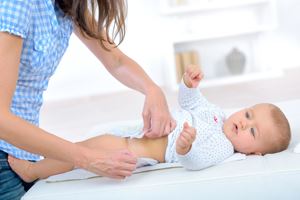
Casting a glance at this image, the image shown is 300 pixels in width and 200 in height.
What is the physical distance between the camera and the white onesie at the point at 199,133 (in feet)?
4.63

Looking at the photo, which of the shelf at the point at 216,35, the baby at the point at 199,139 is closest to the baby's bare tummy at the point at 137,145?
the baby at the point at 199,139

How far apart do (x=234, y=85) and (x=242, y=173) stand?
9.93ft

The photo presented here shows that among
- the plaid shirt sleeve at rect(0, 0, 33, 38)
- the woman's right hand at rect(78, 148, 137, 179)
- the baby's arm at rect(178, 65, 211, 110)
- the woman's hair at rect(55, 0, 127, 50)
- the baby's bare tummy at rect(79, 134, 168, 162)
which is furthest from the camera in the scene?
the baby's arm at rect(178, 65, 211, 110)

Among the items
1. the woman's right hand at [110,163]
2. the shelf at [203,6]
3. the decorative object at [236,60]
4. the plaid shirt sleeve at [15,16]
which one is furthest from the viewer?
the decorative object at [236,60]

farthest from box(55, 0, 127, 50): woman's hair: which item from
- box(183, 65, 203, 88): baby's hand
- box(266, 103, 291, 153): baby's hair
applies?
box(266, 103, 291, 153): baby's hair

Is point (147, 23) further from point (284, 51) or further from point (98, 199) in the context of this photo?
point (98, 199)

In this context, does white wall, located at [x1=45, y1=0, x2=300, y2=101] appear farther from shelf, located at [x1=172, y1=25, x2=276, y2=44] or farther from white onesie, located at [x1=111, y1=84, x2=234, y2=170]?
white onesie, located at [x1=111, y1=84, x2=234, y2=170]

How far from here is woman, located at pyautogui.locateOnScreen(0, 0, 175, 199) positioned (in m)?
1.17

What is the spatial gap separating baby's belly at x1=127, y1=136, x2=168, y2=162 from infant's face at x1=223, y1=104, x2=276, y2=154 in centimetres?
22

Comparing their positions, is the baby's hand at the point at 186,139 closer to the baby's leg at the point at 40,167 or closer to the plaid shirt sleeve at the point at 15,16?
the baby's leg at the point at 40,167

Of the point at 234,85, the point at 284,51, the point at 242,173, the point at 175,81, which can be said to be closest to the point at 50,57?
the point at 242,173

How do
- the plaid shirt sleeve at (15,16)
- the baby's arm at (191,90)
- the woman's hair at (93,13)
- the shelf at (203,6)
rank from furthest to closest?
the shelf at (203,6) < the baby's arm at (191,90) < the woman's hair at (93,13) < the plaid shirt sleeve at (15,16)

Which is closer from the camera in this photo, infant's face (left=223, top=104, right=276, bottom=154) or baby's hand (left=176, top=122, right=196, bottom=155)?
baby's hand (left=176, top=122, right=196, bottom=155)

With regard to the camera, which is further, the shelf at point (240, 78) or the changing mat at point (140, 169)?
the shelf at point (240, 78)
